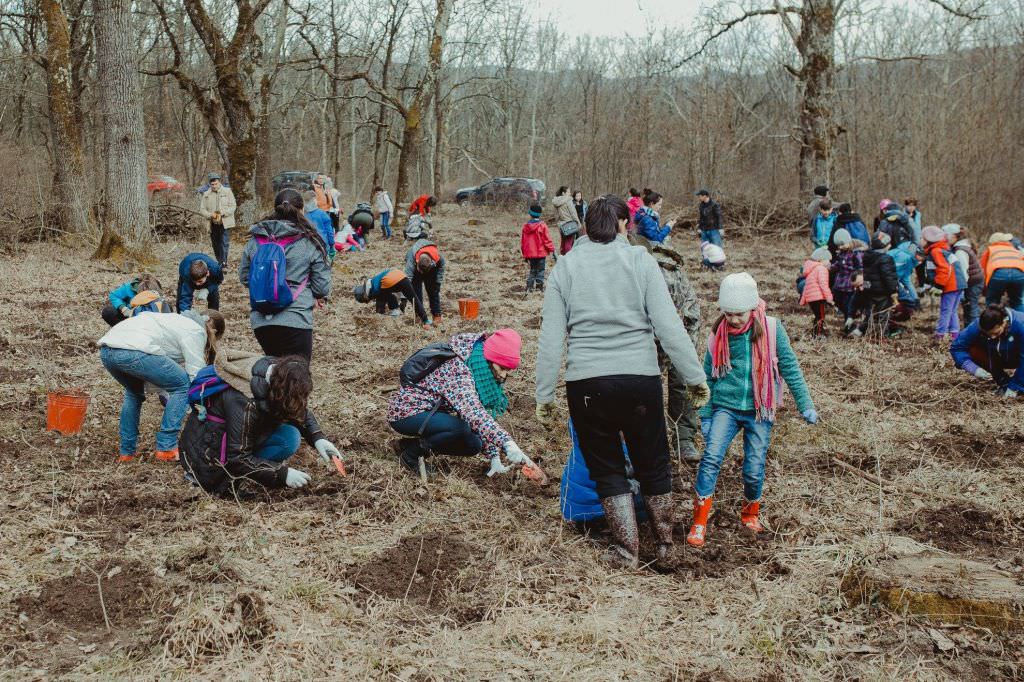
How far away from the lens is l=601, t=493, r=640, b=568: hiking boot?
13.7ft

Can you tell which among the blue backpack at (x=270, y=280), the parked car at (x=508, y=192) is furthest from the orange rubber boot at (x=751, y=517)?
the parked car at (x=508, y=192)

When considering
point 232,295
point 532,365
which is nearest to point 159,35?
point 232,295

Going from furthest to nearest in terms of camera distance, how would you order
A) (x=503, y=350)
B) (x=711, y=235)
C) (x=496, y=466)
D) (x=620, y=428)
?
1. (x=711, y=235)
2. (x=496, y=466)
3. (x=503, y=350)
4. (x=620, y=428)

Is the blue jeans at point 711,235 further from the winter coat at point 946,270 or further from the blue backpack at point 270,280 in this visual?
the blue backpack at point 270,280

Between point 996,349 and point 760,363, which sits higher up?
point 760,363

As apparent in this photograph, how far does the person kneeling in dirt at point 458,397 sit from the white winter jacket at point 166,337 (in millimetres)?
1309

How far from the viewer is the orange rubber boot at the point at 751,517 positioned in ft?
15.4

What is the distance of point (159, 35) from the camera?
26719 mm

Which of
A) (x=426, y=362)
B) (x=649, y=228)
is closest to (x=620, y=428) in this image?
(x=426, y=362)

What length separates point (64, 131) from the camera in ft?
54.3

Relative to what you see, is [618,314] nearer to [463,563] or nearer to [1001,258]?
[463,563]

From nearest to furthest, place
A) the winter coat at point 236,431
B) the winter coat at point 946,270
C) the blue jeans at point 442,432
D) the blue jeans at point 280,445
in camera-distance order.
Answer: the winter coat at point 236,431
the blue jeans at point 280,445
the blue jeans at point 442,432
the winter coat at point 946,270

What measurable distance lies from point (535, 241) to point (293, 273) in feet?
24.5

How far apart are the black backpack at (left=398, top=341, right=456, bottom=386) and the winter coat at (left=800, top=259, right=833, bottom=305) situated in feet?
21.1
